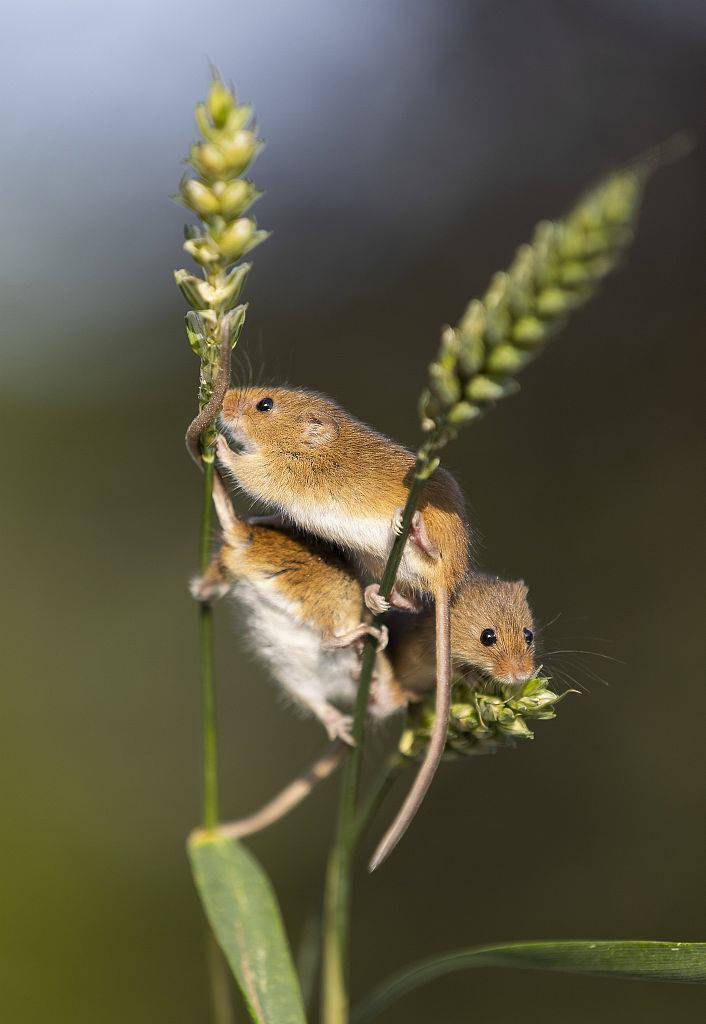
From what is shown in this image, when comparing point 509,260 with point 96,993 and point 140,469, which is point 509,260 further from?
point 96,993

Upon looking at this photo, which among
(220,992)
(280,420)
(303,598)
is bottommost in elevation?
(220,992)

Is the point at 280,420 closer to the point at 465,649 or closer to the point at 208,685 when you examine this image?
the point at 465,649

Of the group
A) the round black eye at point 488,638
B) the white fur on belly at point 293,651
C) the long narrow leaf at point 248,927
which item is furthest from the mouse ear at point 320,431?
the long narrow leaf at point 248,927

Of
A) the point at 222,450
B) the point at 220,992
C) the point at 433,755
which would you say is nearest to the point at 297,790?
the point at 220,992

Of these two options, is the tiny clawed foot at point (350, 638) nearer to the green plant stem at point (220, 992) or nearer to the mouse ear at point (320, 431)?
the mouse ear at point (320, 431)

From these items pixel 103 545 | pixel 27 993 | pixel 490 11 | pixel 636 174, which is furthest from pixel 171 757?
pixel 490 11

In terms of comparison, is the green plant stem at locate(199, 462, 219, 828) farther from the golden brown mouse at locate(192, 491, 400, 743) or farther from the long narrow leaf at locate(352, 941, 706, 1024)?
the golden brown mouse at locate(192, 491, 400, 743)

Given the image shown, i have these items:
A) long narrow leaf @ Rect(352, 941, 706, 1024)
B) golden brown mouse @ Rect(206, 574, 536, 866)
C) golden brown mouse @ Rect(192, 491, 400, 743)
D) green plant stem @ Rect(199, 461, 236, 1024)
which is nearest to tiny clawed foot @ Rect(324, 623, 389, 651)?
golden brown mouse @ Rect(192, 491, 400, 743)
